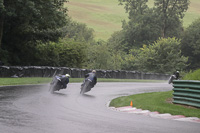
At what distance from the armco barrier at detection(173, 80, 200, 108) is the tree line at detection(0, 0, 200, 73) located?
20.3 metres

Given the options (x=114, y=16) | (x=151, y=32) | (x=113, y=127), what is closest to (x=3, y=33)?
(x=113, y=127)

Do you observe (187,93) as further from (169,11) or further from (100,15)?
(100,15)

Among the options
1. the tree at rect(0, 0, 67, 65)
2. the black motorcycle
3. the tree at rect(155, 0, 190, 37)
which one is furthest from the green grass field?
the black motorcycle

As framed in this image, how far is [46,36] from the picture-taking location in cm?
3984

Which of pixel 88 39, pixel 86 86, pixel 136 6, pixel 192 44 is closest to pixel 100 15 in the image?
pixel 88 39

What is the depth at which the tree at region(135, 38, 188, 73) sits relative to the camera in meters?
65.6

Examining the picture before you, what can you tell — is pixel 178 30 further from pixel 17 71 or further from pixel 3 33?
pixel 17 71

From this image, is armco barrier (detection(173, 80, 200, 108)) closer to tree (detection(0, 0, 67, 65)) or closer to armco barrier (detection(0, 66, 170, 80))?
armco barrier (detection(0, 66, 170, 80))

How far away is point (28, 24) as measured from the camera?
125 ft

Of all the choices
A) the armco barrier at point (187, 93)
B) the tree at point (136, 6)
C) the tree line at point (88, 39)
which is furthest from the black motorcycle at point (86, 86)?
the tree at point (136, 6)

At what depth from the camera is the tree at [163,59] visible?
6556cm

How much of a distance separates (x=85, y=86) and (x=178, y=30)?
6940 centimetres

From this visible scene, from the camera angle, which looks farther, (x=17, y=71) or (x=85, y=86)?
(x=17, y=71)

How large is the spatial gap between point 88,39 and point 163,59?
2216 inches
